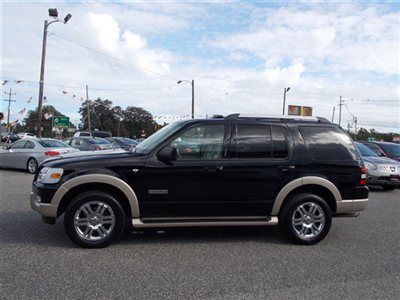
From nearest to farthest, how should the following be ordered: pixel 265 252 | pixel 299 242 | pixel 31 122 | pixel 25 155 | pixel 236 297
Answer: pixel 236 297
pixel 265 252
pixel 299 242
pixel 25 155
pixel 31 122

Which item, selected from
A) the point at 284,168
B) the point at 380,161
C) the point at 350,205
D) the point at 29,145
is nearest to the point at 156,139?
the point at 284,168

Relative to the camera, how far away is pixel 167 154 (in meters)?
5.72

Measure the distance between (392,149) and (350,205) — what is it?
9.67m

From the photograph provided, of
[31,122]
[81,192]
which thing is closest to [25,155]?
[81,192]

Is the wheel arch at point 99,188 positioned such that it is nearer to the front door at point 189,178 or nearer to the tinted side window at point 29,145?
the front door at point 189,178

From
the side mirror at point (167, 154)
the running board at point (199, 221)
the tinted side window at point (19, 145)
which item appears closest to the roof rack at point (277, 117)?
the side mirror at point (167, 154)

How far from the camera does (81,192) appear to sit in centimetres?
580

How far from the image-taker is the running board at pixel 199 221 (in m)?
5.79

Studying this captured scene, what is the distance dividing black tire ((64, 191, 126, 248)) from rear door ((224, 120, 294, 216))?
5.17ft

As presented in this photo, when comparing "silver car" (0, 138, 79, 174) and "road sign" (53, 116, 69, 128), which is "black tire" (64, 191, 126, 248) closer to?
"silver car" (0, 138, 79, 174)

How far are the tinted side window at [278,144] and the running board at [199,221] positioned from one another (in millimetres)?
945

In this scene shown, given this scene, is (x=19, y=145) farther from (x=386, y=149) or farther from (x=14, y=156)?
(x=386, y=149)

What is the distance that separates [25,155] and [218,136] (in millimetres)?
11973

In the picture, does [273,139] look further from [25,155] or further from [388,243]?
[25,155]
